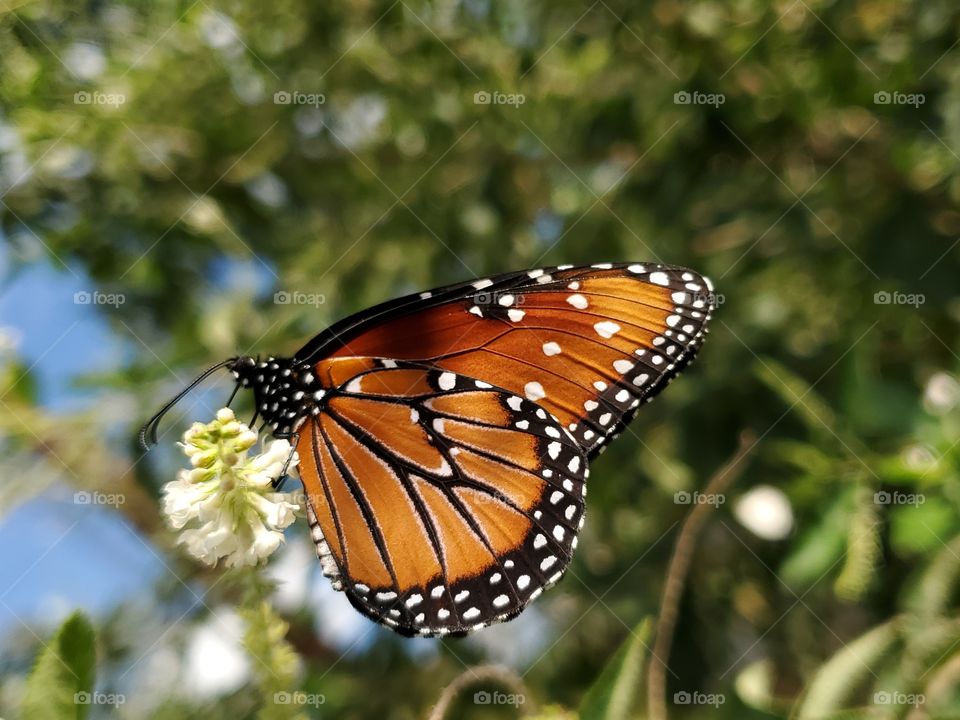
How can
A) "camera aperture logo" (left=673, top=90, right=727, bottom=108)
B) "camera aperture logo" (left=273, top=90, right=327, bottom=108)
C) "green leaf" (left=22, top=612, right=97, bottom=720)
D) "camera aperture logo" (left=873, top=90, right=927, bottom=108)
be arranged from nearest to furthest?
"green leaf" (left=22, top=612, right=97, bottom=720) → "camera aperture logo" (left=873, top=90, right=927, bottom=108) → "camera aperture logo" (left=673, top=90, right=727, bottom=108) → "camera aperture logo" (left=273, top=90, right=327, bottom=108)

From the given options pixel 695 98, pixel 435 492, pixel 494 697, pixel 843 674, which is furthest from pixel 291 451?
pixel 695 98

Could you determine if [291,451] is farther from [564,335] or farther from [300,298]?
[300,298]

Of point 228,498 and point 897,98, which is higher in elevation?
point 897,98

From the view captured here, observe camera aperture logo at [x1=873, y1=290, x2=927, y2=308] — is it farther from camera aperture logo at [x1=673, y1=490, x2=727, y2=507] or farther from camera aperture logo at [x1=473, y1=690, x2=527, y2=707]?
camera aperture logo at [x1=473, y1=690, x2=527, y2=707]

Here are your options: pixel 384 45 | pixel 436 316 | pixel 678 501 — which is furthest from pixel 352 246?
pixel 678 501

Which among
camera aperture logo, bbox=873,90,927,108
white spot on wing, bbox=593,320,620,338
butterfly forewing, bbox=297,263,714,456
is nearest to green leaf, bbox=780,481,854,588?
butterfly forewing, bbox=297,263,714,456

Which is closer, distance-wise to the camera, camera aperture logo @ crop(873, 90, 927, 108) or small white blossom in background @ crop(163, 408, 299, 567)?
small white blossom in background @ crop(163, 408, 299, 567)

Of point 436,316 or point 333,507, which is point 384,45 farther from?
point 333,507
